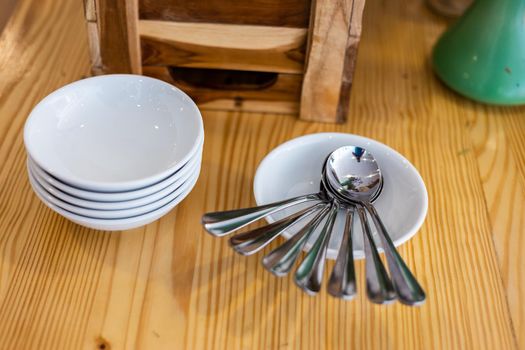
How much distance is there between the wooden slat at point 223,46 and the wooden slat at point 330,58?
0.01 meters

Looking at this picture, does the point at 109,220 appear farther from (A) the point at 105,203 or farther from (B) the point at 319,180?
(B) the point at 319,180

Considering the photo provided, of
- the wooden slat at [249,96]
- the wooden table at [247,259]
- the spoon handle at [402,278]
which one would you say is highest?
the spoon handle at [402,278]

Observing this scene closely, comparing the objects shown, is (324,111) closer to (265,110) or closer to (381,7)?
(265,110)

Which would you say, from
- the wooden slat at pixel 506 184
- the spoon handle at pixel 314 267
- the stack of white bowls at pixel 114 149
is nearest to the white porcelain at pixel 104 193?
the stack of white bowls at pixel 114 149

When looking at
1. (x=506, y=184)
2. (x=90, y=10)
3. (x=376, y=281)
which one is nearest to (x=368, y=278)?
(x=376, y=281)

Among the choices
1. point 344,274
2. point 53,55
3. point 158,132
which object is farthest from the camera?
point 53,55

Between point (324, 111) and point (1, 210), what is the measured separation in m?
0.30

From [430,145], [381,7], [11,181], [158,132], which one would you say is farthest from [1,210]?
[381,7]

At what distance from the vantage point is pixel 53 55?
2.22ft

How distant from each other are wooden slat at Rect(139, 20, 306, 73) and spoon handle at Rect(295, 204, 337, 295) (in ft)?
0.61

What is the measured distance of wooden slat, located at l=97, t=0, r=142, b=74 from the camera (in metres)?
0.56

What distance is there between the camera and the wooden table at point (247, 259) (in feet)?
1.53

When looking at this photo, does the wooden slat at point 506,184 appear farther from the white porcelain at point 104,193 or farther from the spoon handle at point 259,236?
the white porcelain at point 104,193

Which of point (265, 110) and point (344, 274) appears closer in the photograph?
point (344, 274)
